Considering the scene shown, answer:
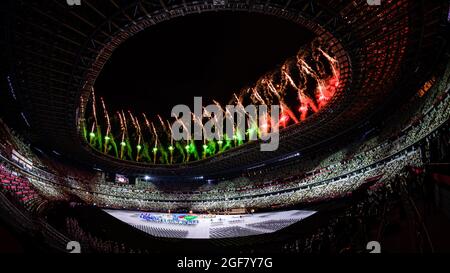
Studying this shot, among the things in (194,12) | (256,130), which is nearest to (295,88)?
(256,130)

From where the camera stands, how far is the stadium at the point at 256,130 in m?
10.4

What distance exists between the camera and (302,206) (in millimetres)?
24188

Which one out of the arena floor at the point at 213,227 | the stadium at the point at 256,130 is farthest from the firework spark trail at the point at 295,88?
the arena floor at the point at 213,227

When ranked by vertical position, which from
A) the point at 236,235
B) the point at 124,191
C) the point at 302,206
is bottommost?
the point at 236,235

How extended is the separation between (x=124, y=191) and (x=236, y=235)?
23932 millimetres

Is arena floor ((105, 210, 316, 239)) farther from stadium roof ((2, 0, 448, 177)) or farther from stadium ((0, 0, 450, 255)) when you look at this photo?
stadium roof ((2, 0, 448, 177))

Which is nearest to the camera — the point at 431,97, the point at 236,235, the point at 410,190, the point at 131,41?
the point at 410,190

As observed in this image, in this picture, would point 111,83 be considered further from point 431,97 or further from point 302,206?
point 431,97

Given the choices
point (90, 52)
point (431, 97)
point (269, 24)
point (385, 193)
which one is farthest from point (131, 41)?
point (431, 97)

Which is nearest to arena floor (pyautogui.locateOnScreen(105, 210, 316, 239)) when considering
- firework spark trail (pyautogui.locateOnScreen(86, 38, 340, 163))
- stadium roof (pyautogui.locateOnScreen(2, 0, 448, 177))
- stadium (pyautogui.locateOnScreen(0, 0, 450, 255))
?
stadium (pyautogui.locateOnScreen(0, 0, 450, 255))

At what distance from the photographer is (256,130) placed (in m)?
26.7

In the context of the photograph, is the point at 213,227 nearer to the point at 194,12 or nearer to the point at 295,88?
the point at 295,88

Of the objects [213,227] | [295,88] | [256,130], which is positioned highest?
[295,88]

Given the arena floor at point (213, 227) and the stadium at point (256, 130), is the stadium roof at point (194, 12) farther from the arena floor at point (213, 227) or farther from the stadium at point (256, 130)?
the arena floor at point (213, 227)
